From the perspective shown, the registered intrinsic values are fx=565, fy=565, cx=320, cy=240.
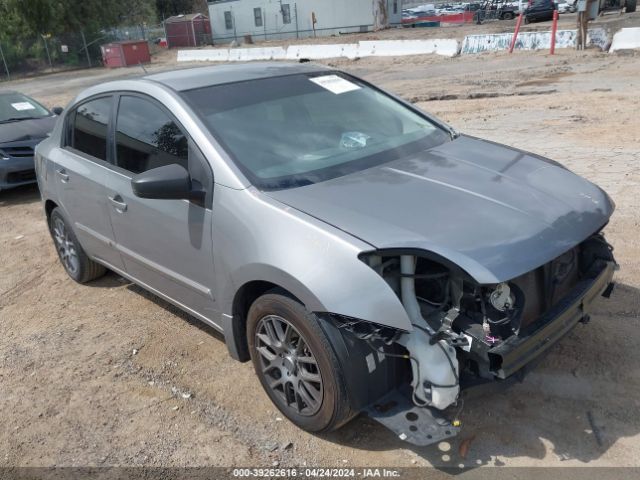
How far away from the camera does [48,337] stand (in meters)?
4.27

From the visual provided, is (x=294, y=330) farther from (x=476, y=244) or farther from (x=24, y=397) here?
(x=24, y=397)

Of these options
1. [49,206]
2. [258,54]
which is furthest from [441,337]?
[258,54]

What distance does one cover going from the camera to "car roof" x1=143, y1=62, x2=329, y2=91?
3622mm

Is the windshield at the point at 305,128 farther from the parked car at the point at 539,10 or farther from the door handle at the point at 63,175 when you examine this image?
the parked car at the point at 539,10

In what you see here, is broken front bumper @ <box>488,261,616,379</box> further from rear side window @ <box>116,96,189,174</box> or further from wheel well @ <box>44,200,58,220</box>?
wheel well @ <box>44,200,58,220</box>

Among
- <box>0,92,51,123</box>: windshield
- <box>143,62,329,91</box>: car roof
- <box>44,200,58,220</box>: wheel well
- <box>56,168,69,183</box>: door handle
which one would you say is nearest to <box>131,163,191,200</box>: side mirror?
<box>143,62,329,91</box>: car roof

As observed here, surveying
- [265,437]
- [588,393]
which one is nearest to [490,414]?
[588,393]

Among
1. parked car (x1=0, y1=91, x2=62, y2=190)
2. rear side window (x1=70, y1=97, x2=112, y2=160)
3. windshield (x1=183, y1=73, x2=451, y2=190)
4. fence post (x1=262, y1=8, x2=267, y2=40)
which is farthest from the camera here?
fence post (x1=262, y1=8, x2=267, y2=40)

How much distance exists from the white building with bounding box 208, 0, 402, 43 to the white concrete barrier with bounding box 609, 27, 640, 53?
22.7 metres

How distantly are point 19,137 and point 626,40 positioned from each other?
16874 mm

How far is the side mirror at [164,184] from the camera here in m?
2.99

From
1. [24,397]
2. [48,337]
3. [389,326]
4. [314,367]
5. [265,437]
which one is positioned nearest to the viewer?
[389,326]

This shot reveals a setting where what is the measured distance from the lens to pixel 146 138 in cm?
363

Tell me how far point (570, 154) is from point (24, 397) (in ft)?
21.8
